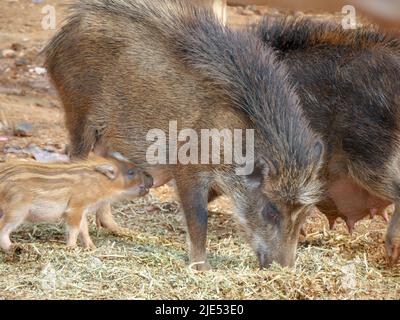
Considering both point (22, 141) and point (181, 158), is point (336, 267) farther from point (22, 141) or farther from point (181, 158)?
A: point (22, 141)

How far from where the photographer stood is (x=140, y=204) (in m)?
8.76

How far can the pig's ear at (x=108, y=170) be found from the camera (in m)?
7.18

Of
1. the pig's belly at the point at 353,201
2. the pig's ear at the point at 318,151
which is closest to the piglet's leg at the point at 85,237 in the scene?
the pig's ear at the point at 318,151

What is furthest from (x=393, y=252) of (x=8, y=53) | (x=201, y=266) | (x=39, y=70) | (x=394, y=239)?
(x=8, y=53)

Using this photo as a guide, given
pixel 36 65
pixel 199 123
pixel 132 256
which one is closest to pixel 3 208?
pixel 132 256

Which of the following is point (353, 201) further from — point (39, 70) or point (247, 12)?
point (247, 12)

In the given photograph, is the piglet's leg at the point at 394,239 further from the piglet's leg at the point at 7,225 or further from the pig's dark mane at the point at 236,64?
the piglet's leg at the point at 7,225

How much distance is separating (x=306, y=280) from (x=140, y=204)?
107 inches

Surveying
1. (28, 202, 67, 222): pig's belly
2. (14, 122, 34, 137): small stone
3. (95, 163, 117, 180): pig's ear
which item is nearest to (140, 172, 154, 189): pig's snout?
(95, 163, 117, 180): pig's ear

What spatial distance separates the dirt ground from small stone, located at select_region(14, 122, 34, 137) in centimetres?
5

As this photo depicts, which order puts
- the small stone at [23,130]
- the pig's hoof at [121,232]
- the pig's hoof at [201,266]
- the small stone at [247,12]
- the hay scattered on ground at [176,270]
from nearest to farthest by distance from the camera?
the hay scattered on ground at [176,270] < the pig's hoof at [201,266] < the pig's hoof at [121,232] < the small stone at [23,130] < the small stone at [247,12]

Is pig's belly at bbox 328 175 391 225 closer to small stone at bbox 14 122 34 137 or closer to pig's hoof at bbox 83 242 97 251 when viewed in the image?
pig's hoof at bbox 83 242 97 251

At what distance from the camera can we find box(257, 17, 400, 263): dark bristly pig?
291 inches

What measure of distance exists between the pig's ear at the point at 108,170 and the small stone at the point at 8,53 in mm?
5132
